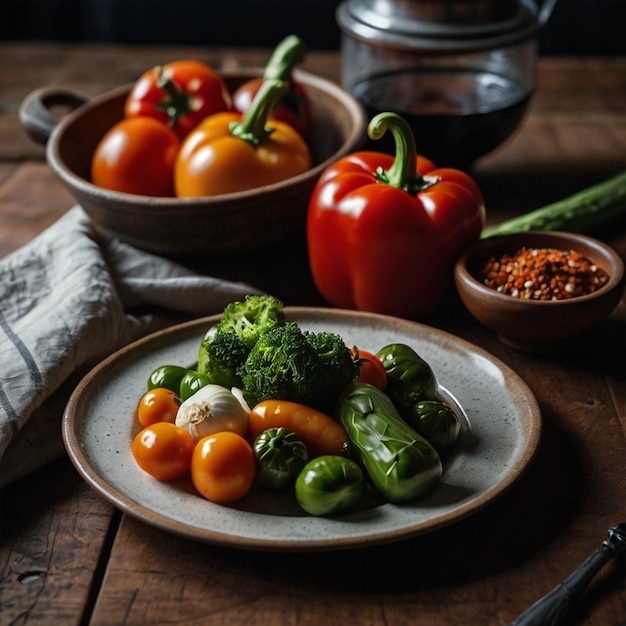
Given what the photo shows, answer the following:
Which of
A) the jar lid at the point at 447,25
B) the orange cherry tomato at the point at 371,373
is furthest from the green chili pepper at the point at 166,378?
the jar lid at the point at 447,25

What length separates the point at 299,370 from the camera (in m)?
1.06

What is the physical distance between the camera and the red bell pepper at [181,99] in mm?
1749

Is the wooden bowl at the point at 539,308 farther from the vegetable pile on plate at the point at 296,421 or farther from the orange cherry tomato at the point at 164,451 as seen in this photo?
the orange cherry tomato at the point at 164,451

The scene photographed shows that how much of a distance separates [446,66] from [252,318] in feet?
3.13

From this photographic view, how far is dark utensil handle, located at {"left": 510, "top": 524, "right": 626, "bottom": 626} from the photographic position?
0.88 m

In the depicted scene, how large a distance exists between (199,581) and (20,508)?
260mm

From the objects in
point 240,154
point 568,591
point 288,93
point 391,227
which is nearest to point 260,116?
point 240,154

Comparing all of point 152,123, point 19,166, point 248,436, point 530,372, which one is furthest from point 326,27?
point 248,436

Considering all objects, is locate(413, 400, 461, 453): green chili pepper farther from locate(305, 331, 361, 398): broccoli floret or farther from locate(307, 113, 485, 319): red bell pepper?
locate(307, 113, 485, 319): red bell pepper

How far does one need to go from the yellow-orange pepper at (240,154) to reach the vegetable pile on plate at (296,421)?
1.37 ft

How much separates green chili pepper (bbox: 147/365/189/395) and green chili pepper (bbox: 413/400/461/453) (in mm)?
303

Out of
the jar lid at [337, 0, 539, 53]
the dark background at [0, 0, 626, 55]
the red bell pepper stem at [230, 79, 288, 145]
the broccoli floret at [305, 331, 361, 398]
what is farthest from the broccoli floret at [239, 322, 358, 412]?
the dark background at [0, 0, 626, 55]

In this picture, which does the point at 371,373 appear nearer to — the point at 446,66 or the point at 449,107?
the point at 449,107

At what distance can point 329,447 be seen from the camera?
3.39 feet
